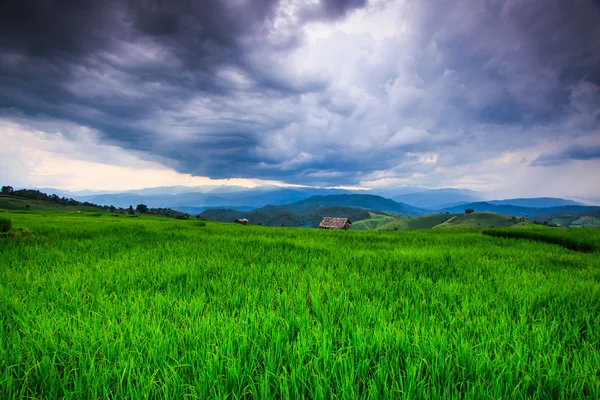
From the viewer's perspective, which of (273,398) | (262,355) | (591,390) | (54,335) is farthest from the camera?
(54,335)

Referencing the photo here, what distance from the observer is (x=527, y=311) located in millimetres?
3432

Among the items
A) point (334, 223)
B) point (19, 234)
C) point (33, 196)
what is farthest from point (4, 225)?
point (33, 196)

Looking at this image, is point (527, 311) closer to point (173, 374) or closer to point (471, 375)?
point (471, 375)

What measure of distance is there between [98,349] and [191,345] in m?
0.78

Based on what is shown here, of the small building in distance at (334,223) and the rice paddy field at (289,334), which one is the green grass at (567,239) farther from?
the small building in distance at (334,223)

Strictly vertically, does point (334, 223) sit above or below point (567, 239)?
below

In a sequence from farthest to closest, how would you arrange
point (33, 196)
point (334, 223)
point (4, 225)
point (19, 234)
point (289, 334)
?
point (33, 196)
point (334, 223)
point (4, 225)
point (19, 234)
point (289, 334)

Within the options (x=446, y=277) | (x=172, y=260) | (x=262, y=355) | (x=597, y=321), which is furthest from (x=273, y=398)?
(x=172, y=260)

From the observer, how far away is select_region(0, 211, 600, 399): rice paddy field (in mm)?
1874

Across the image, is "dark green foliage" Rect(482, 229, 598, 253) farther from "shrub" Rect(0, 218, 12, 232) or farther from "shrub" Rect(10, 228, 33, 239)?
"shrub" Rect(0, 218, 12, 232)

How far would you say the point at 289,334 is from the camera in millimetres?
2643

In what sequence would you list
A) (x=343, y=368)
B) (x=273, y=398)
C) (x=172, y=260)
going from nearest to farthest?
(x=273, y=398)
(x=343, y=368)
(x=172, y=260)

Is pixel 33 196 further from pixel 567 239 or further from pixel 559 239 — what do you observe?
pixel 567 239

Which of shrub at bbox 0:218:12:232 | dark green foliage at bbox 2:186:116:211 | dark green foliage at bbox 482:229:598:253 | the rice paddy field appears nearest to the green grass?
dark green foliage at bbox 482:229:598:253
